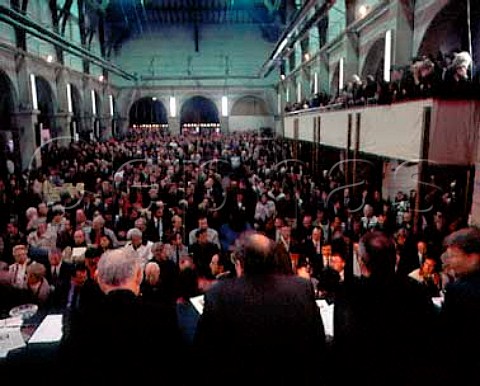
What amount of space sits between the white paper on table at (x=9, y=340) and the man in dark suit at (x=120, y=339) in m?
1.09

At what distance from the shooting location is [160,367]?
→ 2312 millimetres

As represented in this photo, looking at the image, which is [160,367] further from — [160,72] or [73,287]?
[160,72]

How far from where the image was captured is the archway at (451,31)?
9.41 meters

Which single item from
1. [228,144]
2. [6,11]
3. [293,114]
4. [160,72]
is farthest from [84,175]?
[160,72]

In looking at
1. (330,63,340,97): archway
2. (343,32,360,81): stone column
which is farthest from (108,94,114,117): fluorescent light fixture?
(343,32,360,81): stone column

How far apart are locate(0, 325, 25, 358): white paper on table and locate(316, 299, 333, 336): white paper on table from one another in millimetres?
2236

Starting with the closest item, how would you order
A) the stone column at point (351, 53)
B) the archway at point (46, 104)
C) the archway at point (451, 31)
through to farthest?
the archway at point (451, 31) < the stone column at point (351, 53) < the archway at point (46, 104)

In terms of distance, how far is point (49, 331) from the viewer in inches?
135

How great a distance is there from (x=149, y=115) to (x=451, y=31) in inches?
1022

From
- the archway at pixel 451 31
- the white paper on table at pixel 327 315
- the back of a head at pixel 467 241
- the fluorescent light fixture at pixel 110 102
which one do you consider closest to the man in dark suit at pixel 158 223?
the white paper on table at pixel 327 315

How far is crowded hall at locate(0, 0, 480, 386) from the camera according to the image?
7.66 ft

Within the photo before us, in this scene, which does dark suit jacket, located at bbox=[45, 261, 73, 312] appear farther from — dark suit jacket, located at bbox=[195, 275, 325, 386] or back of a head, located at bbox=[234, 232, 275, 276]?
back of a head, located at bbox=[234, 232, 275, 276]

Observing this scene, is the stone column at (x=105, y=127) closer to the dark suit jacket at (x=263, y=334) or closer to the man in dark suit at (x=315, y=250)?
the man in dark suit at (x=315, y=250)

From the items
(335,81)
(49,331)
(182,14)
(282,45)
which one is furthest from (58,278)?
(182,14)
